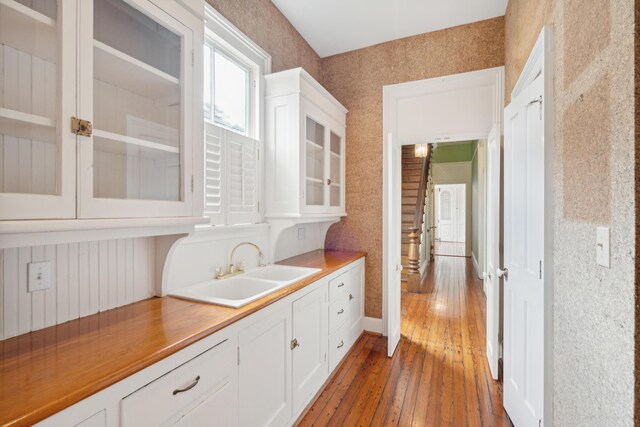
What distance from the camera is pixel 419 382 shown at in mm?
2312

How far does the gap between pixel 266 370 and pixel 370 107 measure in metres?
2.71

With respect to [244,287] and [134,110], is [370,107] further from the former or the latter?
[134,110]

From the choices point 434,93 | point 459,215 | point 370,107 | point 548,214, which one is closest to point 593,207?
point 548,214

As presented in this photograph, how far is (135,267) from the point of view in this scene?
57.7 inches

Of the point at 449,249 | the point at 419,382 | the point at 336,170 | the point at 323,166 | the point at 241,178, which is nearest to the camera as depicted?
the point at 241,178

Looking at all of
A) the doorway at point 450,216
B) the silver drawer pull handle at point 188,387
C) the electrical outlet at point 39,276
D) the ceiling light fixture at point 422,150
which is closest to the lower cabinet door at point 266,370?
the silver drawer pull handle at point 188,387

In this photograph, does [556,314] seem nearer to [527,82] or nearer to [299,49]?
[527,82]

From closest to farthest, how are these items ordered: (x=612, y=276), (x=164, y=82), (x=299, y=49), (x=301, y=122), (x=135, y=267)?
(x=612, y=276) < (x=164, y=82) < (x=135, y=267) < (x=301, y=122) < (x=299, y=49)

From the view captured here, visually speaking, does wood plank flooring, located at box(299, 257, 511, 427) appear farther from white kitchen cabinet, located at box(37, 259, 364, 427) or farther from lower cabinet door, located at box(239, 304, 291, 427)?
lower cabinet door, located at box(239, 304, 291, 427)

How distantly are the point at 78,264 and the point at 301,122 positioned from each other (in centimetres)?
170

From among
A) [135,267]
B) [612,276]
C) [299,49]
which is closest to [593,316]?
[612,276]

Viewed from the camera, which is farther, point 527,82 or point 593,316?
point 527,82

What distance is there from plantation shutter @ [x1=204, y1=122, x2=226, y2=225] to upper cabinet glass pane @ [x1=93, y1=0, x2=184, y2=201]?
469 mm

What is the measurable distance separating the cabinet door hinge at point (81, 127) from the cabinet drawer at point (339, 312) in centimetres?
186
